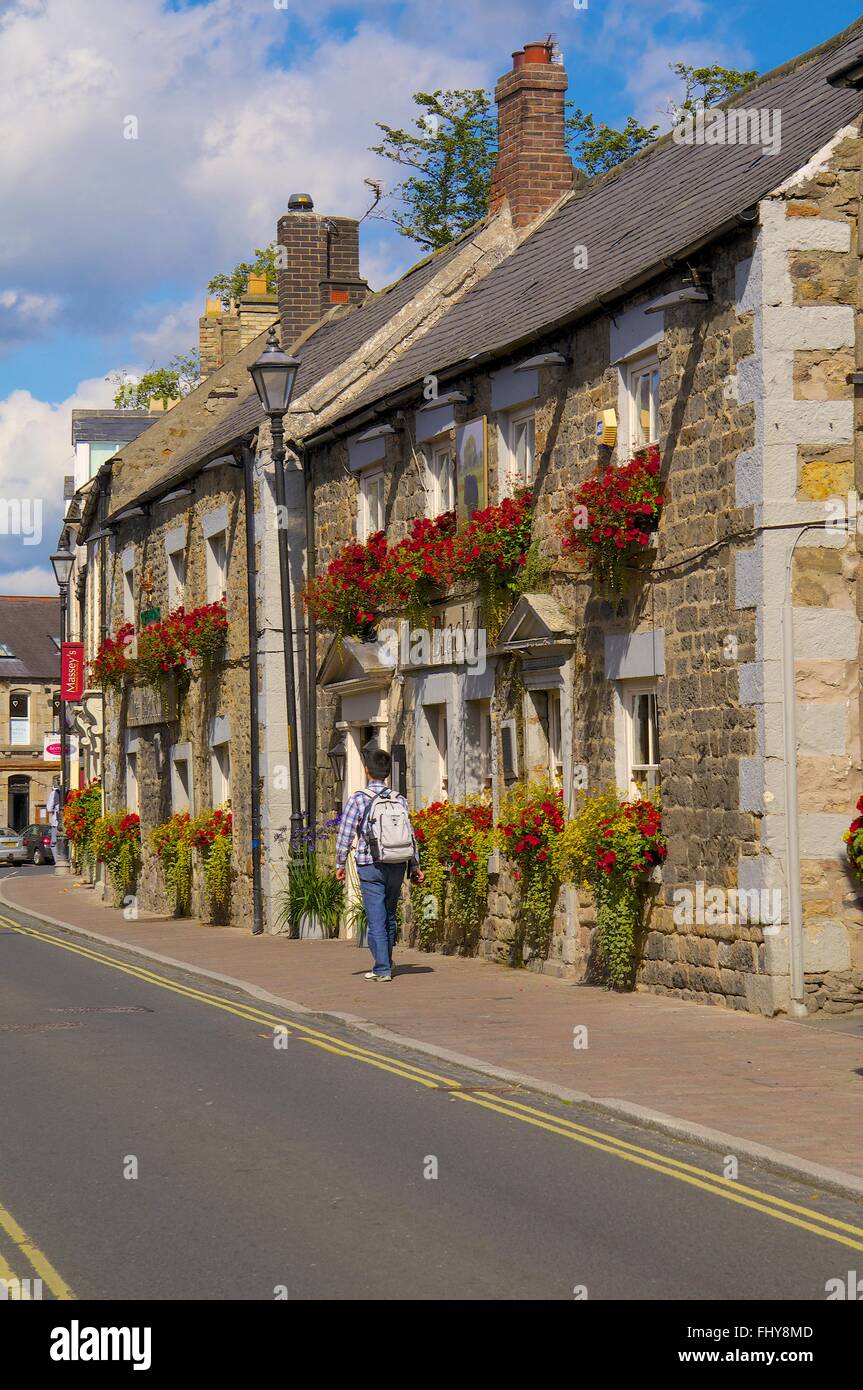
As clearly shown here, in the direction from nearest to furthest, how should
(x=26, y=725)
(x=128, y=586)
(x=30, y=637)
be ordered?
(x=128, y=586) < (x=26, y=725) < (x=30, y=637)

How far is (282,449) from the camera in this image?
858 inches

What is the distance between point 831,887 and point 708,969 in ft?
4.34

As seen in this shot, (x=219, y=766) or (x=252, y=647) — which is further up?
(x=252, y=647)

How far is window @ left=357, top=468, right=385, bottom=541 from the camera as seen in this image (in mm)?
21891

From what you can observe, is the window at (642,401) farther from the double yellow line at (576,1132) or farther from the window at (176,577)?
the window at (176,577)

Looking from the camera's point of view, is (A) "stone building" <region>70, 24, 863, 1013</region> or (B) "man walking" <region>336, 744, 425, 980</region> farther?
(B) "man walking" <region>336, 744, 425, 980</region>

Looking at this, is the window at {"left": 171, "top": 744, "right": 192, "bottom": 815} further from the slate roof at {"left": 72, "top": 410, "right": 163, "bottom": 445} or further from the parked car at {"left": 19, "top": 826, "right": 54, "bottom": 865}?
the parked car at {"left": 19, "top": 826, "right": 54, "bottom": 865}

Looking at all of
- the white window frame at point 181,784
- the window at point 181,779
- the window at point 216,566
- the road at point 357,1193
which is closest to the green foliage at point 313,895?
the window at point 216,566

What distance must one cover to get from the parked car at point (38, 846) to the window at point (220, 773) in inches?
1382

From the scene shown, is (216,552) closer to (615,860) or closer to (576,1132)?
(615,860)

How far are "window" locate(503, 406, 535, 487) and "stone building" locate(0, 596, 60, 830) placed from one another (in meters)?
63.0

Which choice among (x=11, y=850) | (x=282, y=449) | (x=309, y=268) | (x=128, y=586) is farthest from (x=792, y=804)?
(x=11, y=850)

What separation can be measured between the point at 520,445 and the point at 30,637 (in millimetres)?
66704

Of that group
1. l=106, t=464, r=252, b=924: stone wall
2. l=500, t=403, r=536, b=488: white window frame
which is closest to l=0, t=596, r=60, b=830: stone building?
l=106, t=464, r=252, b=924: stone wall
